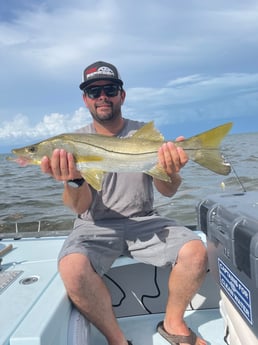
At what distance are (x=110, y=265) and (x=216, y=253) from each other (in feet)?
2.88

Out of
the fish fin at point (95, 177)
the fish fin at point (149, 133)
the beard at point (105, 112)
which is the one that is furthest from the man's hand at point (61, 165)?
the beard at point (105, 112)

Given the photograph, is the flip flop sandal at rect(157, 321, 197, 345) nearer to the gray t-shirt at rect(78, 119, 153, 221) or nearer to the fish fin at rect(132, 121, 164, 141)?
the gray t-shirt at rect(78, 119, 153, 221)

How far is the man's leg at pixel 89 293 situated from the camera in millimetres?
2565

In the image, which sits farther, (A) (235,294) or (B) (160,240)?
(B) (160,240)

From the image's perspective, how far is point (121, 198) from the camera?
10.8 feet

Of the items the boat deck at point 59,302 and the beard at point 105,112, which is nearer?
the boat deck at point 59,302

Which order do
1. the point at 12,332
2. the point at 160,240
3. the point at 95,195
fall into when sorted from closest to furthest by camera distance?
1. the point at 12,332
2. the point at 160,240
3. the point at 95,195

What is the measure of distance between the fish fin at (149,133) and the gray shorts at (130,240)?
0.76 meters

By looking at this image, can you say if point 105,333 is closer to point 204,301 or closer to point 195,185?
point 204,301

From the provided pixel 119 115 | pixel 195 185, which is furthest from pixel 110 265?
pixel 195 185

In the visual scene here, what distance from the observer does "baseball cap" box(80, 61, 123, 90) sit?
3.32 m

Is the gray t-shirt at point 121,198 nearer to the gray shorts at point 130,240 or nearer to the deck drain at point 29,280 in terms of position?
the gray shorts at point 130,240

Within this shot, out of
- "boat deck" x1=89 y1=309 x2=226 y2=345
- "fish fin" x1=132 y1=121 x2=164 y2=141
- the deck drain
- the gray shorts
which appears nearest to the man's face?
"fish fin" x1=132 y1=121 x2=164 y2=141

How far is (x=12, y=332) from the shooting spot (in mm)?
1964
